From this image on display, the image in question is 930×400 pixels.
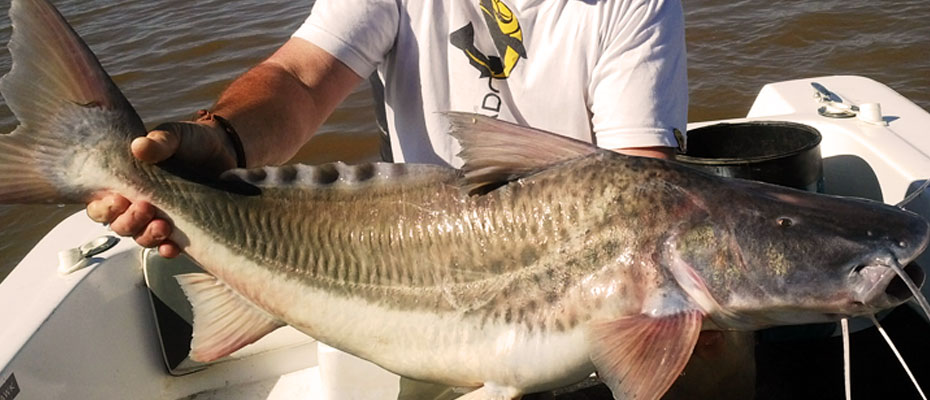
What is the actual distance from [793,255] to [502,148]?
62cm

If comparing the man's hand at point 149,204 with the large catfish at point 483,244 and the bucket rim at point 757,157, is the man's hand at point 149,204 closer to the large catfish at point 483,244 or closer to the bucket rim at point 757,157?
the large catfish at point 483,244

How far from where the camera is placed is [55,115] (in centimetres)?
189

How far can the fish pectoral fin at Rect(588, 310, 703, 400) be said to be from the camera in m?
1.74

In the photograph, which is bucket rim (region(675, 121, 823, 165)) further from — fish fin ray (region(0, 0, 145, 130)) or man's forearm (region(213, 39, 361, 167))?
fish fin ray (region(0, 0, 145, 130))

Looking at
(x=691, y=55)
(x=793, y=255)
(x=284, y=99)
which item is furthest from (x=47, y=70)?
(x=691, y=55)

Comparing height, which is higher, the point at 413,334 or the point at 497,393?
the point at 413,334

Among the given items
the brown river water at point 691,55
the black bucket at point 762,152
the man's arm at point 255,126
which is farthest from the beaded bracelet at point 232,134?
the brown river water at point 691,55

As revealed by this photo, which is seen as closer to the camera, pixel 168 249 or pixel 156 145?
pixel 156 145

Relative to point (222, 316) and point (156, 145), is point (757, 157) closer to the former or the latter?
point (222, 316)

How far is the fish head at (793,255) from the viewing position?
1.68 meters

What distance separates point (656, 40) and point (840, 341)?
144 centimetres

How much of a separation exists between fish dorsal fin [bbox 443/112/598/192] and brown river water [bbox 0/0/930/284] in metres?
4.63

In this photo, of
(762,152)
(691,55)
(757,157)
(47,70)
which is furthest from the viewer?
(691,55)

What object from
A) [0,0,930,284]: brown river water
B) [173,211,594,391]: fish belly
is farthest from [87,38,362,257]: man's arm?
[0,0,930,284]: brown river water
